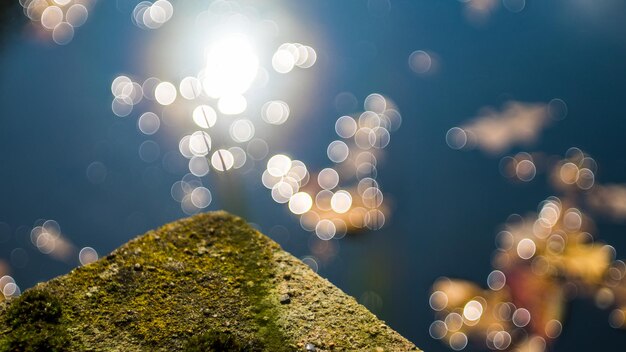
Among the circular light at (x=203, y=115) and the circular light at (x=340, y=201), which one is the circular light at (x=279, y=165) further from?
the circular light at (x=203, y=115)

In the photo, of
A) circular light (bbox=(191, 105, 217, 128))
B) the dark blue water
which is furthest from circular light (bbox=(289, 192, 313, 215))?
circular light (bbox=(191, 105, 217, 128))

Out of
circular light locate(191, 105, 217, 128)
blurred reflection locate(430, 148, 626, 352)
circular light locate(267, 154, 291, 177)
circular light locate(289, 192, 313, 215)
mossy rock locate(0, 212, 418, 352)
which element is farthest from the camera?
circular light locate(191, 105, 217, 128)

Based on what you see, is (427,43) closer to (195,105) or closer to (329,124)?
(329,124)

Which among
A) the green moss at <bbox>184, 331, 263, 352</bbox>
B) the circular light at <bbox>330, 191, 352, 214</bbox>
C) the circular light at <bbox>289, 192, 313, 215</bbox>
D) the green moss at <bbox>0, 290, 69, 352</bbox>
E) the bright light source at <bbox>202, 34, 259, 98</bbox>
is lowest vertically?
the green moss at <bbox>0, 290, 69, 352</bbox>

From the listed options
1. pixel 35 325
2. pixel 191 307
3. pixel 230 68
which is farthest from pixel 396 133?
pixel 35 325

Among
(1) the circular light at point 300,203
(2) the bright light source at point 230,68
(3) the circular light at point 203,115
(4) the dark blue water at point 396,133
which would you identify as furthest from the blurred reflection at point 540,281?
(2) the bright light source at point 230,68

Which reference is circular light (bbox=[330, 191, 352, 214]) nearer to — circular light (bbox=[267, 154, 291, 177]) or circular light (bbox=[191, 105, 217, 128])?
circular light (bbox=[267, 154, 291, 177])

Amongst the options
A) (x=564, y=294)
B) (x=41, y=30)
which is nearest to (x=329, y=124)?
(x=564, y=294)
